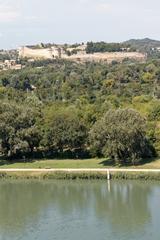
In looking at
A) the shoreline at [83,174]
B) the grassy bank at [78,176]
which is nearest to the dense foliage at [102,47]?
the shoreline at [83,174]

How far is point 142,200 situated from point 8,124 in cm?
1833

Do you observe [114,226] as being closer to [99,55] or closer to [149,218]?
[149,218]

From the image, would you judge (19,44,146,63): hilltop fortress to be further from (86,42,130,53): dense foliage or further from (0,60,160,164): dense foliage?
(0,60,160,164): dense foliage

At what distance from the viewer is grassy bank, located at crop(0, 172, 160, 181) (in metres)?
48.6

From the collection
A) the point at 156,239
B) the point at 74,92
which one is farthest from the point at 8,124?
the point at 74,92

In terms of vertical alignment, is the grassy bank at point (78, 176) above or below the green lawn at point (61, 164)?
below

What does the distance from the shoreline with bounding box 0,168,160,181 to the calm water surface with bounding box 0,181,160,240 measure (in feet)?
2.95

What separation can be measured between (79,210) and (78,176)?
9.60 meters

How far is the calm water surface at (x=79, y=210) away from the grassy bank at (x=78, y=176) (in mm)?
858

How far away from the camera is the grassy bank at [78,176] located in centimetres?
4856

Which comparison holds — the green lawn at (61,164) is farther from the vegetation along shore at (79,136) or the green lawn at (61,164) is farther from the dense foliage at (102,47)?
the dense foliage at (102,47)

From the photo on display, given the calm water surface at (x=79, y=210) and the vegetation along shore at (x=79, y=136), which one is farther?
the vegetation along shore at (x=79, y=136)

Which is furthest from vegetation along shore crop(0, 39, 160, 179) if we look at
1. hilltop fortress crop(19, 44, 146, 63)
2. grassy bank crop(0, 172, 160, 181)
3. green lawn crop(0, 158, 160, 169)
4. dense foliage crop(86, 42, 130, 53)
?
dense foliage crop(86, 42, 130, 53)

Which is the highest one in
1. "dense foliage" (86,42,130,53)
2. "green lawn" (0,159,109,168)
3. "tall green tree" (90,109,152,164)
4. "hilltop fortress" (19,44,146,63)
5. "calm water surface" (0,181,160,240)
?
"dense foliage" (86,42,130,53)
